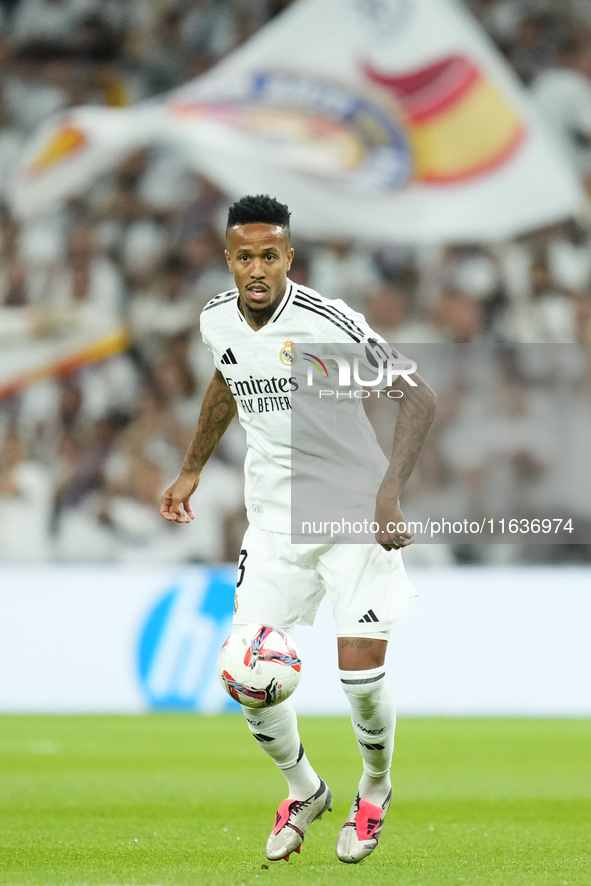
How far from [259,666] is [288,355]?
1052mm

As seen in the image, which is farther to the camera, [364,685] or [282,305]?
[282,305]

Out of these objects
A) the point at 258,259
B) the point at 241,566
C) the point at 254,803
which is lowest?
the point at 254,803

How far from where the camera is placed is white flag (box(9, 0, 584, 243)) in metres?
11.9

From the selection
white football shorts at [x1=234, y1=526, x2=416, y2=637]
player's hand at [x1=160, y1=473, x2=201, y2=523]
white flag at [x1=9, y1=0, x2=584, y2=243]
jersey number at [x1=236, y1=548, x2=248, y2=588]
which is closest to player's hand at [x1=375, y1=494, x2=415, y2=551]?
white football shorts at [x1=234, y1=526, x2=416, y2=637]

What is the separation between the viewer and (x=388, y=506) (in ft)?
14.0

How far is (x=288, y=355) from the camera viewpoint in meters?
4.52

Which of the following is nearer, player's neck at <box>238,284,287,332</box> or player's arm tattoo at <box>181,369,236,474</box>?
player's neck at <box>238,284,287,332</box>

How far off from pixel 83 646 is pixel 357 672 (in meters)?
5.32

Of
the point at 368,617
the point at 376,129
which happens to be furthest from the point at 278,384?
the point at 376,129

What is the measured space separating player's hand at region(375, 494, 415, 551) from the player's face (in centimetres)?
82

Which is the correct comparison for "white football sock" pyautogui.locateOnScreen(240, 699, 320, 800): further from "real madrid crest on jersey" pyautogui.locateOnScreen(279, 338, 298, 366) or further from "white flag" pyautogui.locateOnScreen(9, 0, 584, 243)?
"white flag" pyautogui.locateOnScreen(9, 0, 584, 243)

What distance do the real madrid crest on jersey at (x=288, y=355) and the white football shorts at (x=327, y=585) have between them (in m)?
0.59

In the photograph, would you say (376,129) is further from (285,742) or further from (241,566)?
(285,742)

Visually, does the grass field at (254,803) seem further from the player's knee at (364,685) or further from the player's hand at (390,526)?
the player's hand at (390,526)
